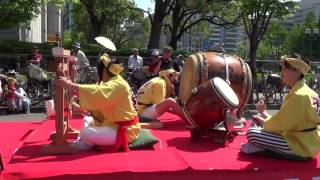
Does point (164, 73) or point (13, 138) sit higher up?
point (164, 73)

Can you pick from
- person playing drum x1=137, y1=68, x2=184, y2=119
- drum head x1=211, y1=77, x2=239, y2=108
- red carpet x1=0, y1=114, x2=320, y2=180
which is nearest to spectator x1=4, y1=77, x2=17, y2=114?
person playing drum x1=137, y1=68, x2=184, y2=119

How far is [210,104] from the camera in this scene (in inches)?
257

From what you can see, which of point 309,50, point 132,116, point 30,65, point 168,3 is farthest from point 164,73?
point 309,50

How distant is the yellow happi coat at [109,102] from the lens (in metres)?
5.50

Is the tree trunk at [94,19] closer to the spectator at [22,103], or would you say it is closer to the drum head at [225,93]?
the spectator at [22,103]

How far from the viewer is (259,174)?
5152mm

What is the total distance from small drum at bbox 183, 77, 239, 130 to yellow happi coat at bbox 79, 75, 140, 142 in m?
1.01

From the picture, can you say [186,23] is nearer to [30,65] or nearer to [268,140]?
[30,65]

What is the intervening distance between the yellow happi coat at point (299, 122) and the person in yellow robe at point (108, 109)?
60.4 inches

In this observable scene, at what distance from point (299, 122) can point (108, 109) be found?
1.97m

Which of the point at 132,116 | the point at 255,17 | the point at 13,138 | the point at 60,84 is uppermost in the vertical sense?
the point at 255,17

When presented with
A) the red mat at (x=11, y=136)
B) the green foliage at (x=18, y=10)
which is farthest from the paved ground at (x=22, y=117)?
the red mat at (x=11, y=136)

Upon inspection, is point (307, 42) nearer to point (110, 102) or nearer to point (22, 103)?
point (22, 103)

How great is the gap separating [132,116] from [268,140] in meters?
1.46
